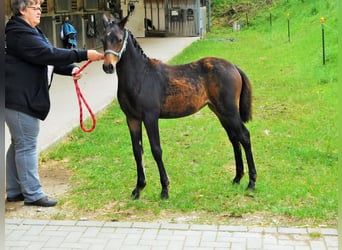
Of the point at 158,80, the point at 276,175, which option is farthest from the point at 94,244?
the point at 276,175

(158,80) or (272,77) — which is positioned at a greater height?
(158,80)

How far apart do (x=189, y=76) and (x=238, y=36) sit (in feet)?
66.6

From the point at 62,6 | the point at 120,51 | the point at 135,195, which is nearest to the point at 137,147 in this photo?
the point at 135,195

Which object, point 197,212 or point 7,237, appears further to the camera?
point 197,212

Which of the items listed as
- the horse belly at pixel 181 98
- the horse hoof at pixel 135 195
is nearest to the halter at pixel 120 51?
the horse belly at pixel 181 98

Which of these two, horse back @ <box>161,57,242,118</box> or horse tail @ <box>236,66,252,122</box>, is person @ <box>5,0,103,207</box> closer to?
horse back @ <box>161,57,242,118</box>

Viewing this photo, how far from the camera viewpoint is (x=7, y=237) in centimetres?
433

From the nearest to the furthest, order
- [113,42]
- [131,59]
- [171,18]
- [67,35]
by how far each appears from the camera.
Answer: [113,42]
[131,59]
[67,35]
[171,18]

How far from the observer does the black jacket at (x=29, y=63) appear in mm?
4691

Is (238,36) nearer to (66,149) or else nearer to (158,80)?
(66,149)

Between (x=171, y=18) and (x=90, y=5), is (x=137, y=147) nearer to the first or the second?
(x=90, y=5)

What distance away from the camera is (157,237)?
426cm

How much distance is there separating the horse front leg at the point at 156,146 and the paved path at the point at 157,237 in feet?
2.16

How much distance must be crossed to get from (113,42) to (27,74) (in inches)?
34.0
